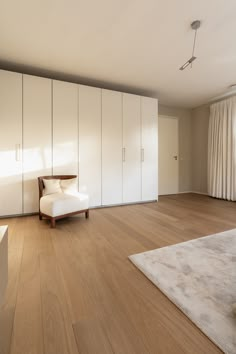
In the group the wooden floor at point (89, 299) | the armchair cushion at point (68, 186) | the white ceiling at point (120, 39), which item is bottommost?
the wooden floor at point (89, 299)

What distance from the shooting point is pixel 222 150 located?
454 centimetres

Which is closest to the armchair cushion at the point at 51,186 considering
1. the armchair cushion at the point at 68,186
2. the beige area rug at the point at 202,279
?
the armchair cushion at the point at 68,186

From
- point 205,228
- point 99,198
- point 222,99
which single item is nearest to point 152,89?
point 222,99

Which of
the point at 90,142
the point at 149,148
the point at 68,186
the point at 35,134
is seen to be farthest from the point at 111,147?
the point at 35,134

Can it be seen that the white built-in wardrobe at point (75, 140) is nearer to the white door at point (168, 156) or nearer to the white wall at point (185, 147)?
the white door at point (168, 156)

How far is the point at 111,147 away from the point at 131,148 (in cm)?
50

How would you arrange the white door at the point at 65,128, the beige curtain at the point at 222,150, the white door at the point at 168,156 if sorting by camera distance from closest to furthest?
the white door at the point at 65,128 < the beige curtain at the point at 222,150 < the white door at the point at 168,156

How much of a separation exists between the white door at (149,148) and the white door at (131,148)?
0.45 ft

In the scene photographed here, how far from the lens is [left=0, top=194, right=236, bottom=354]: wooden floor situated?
894 mm

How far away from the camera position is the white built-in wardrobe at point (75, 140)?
296 cm

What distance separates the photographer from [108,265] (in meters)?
1.60

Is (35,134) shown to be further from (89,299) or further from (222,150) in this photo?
(222,150)

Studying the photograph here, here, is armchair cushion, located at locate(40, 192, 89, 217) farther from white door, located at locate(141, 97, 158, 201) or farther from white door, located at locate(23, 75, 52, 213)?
white door, located at locate(141, 97, 158, 201)

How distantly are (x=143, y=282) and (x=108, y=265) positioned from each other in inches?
14.7
